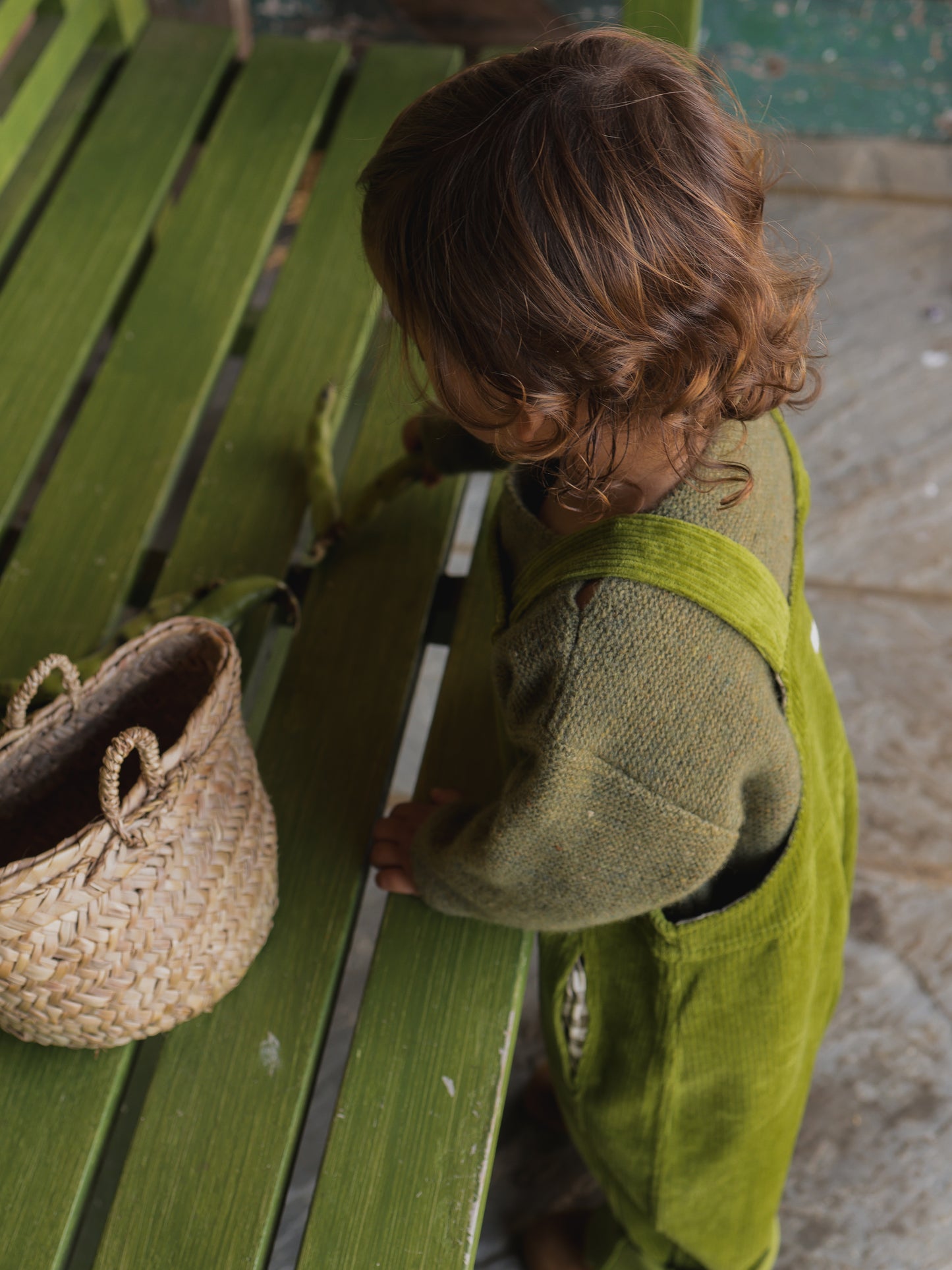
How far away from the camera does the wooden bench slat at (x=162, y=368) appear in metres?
1.21

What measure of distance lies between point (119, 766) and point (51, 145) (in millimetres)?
1238

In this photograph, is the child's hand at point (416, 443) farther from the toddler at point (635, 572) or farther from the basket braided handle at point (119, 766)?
the basket braided handle at point (119, 766)

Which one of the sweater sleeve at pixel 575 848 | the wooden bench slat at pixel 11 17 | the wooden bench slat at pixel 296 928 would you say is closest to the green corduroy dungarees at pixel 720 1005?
the sweater sleeve at pixel 575 848

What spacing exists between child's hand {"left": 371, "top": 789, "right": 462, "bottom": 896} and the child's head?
41 cm

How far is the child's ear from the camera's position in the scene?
0.71 m

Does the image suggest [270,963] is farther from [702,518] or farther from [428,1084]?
[702,518]

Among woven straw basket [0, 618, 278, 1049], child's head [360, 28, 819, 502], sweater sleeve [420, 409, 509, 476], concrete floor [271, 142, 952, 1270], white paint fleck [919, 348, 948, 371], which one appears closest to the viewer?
child's head [360, 28, 819, 502]

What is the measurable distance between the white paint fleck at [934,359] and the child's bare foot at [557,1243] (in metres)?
1.62

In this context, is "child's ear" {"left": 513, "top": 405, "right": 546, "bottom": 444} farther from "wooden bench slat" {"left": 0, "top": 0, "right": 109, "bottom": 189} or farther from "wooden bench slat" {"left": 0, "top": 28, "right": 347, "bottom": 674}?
"wooden bench slat" {"left": 0, "top": 0, "right": 109, "bottom": 189}

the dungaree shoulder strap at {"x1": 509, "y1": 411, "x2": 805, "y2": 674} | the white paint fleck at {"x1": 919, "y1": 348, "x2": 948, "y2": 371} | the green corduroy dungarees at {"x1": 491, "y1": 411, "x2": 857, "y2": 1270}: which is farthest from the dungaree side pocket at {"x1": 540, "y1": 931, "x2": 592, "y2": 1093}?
the white paint fleck at {"x1": 919, "y1": 348, "x2": 948, "y2": 371}

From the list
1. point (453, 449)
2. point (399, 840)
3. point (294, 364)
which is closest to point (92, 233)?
point (294, 364)

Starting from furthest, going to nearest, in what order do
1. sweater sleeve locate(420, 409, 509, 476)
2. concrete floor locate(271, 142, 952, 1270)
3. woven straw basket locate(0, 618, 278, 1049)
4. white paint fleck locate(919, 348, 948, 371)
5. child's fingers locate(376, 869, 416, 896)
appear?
white paint fleck locate(919, 348, 948, 371) < concrete floor locate(271, 142, 952, 1270) < sweater sleeve locate(420, 409, 509, 476) < child's fingers locate(376, 869, 416, 896) < woven straw basket locate(0, 618, 278, 1049)

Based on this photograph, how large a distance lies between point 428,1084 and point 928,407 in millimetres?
1627

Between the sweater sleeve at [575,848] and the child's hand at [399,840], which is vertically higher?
the sweater sleeve at [575,848]
